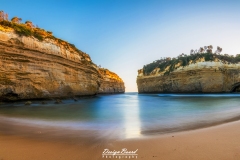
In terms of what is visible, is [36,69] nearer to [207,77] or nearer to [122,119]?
[122,119]

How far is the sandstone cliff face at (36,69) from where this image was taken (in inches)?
550

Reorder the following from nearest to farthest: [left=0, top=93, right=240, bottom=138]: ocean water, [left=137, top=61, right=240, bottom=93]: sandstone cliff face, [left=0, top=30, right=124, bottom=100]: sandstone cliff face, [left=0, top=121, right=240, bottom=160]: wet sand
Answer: [left=0, top=121, right=240, bottom=160]: wet sand < [left=0, top=93, right=240, bottom=138]: ocean water < [left=0, top=30, right=124, bottom=100]: sandstone cliff face < [left=137, top=61, right=240, bottom=93]: sandstone cliff face

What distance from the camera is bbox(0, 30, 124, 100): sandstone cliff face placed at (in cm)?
1397

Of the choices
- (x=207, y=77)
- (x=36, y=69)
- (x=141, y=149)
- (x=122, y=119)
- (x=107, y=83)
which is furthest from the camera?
(x=107, y=83)

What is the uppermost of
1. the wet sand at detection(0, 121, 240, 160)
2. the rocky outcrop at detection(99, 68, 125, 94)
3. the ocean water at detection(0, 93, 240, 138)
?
the rocky outcrop at detection(99, 68, 125, 94)

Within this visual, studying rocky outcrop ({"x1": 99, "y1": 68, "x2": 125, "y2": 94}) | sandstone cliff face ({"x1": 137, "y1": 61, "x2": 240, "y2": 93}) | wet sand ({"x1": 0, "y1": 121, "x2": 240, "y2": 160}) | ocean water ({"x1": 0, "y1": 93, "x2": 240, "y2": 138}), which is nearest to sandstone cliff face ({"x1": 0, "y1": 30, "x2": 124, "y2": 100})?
ocean water ({"x1": 0, "y1": 93, "x2": 240, "y2": 138})

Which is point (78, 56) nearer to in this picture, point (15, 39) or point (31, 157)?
point (15, 39)

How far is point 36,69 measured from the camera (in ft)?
53.5

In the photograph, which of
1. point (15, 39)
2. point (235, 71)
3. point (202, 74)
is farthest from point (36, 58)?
point (235, 71)

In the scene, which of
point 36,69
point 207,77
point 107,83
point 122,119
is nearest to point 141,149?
point 122,119

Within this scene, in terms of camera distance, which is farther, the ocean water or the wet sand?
the ocean water

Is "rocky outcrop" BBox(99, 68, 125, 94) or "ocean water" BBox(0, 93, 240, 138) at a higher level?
"rocky outcrop" BBox(99, 68, 125, 94)

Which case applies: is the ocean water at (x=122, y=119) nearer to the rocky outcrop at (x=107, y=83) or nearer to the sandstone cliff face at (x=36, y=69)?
the sandstone cliff face at (x=36, y=69)

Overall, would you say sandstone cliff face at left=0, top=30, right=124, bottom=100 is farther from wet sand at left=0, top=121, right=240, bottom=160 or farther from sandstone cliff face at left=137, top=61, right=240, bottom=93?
sandstone cliff face at left=137, top=61, right=240, bottom=93
